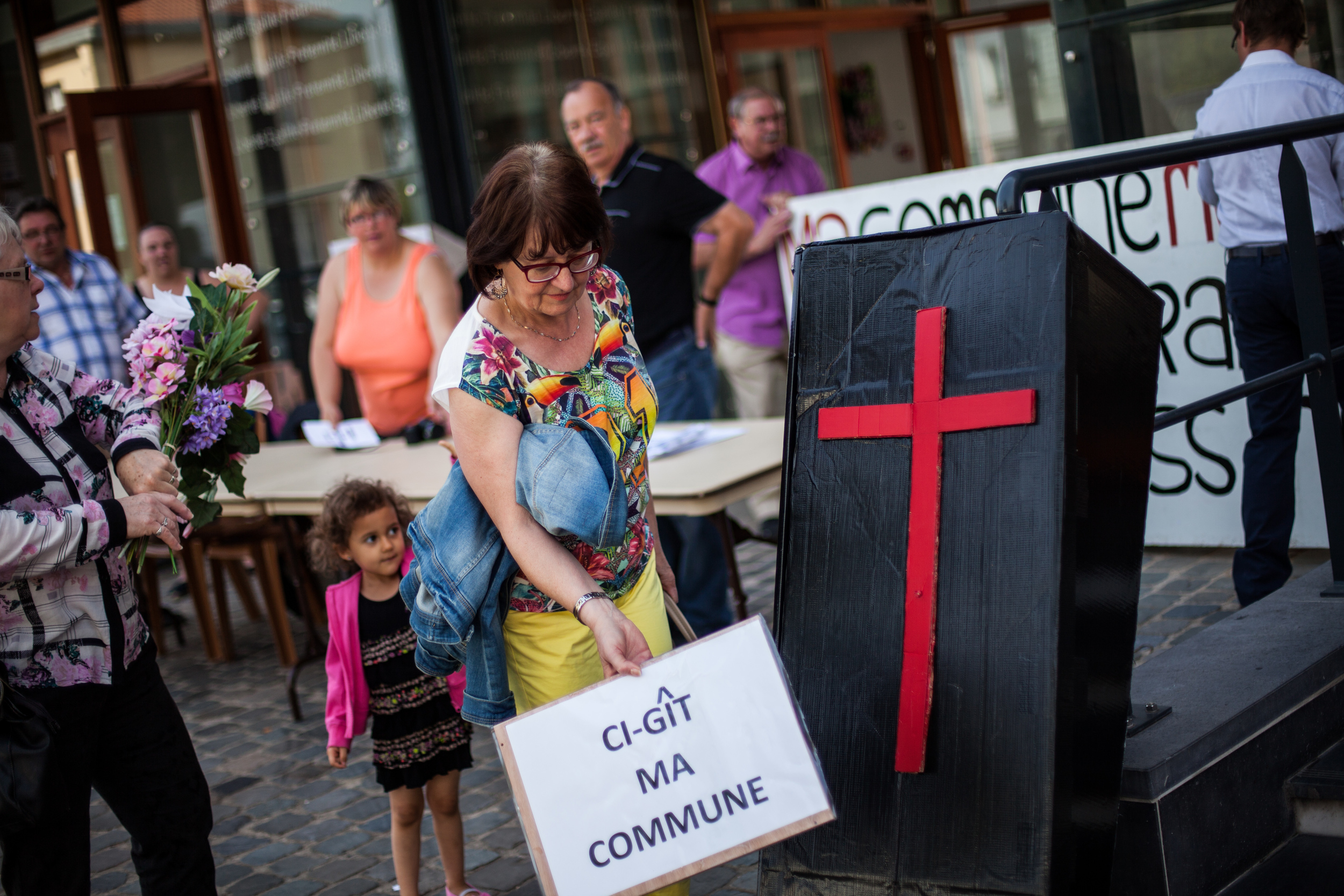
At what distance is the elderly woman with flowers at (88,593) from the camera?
8.29 ft

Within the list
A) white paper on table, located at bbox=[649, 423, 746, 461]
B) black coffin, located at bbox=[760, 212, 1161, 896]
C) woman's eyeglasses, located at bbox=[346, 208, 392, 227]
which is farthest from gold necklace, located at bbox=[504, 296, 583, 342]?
woman's eyeglasses, located at bbox=[346, 208, 392, 227]

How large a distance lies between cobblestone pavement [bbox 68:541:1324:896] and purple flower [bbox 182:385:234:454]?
1439 mm

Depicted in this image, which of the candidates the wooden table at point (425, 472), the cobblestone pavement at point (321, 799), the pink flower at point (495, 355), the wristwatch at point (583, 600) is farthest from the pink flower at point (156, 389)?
the cobblestone pavement at point (321, 799)

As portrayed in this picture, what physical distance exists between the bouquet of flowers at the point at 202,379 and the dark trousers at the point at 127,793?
335mm

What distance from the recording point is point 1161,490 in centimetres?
521

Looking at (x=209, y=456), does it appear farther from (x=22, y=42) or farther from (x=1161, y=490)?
(x=22, y=42)

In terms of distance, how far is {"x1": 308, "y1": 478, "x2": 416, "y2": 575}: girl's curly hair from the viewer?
11.6 feet

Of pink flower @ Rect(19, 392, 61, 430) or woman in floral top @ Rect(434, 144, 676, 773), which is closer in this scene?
woman in floral top @ Rect(434, 144, 676, 773)

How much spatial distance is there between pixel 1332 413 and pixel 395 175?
7098mm

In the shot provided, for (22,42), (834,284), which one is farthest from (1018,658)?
(22,42)

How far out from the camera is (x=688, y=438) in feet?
15.6

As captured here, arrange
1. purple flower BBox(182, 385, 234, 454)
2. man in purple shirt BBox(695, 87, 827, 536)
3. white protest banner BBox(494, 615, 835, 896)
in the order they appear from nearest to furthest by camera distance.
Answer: white protest banner BBox(494, 615, 835, 896)
purple flower BBox(182, 385, 234, 454)
man in purple shirt BBox(695, 87, 827, 536)

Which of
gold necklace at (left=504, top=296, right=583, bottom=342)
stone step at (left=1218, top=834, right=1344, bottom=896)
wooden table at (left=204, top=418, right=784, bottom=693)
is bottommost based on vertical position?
stone step at (left=1218, top=834, right=1344, bottom=896)

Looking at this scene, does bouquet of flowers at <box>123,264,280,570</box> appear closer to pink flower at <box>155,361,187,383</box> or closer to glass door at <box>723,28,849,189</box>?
pink flower at <box>155,361,187,383</box>
